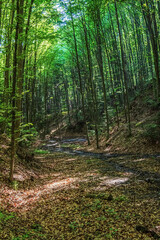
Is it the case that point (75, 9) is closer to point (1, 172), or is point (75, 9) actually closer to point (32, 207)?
point (1, 172)

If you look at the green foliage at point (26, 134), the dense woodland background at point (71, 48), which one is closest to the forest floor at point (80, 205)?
the green foliage at point (26, 134)

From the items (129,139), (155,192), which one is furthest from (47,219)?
(129,139)

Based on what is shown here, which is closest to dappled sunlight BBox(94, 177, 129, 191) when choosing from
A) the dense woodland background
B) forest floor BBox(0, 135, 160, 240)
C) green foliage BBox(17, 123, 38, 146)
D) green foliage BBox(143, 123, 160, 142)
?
forest floor BBox(0, 135, 160, 240)

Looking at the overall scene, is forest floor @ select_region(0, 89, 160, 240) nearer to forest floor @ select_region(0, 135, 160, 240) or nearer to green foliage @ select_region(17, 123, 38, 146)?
forest floor @ select_region(0, 135, 160, 240)

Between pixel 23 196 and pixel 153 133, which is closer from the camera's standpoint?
pixel 23 196

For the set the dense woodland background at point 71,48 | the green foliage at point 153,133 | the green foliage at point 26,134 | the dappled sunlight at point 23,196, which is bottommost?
the dappled sunlight at point 23,196

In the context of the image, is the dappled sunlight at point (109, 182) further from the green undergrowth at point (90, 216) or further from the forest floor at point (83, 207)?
the green undergrowth at point (90, 216)

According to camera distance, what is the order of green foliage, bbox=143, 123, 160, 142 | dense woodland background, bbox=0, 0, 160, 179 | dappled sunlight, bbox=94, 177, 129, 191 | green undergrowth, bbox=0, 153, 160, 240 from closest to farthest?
green undergrowth, bbox=0, 153, 160, 240, dappled sunlight, bbox=94, 177, 129, 191, dense woodland background, bbox=0, 0, 160, 179, green foliage, bbox=143, 123, 160, 142

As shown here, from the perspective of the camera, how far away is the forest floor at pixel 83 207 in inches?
130

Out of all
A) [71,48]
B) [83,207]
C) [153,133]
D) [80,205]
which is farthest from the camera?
[71,48]

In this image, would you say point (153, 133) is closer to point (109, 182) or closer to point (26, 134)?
point (109, 182)

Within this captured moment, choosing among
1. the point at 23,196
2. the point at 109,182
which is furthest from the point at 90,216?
the point at 23,196

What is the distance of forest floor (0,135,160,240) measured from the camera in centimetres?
329

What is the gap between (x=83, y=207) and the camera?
14.6 feet
